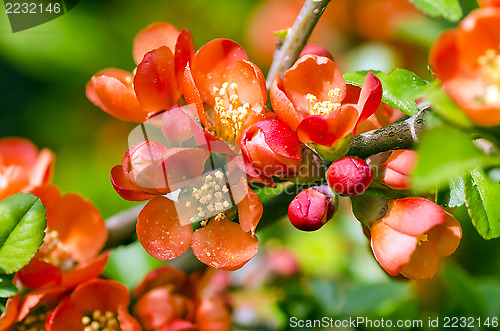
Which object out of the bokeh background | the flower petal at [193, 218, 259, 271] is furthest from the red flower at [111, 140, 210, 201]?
the bokeh background

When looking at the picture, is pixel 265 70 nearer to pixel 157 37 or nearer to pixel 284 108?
pixel 157 37

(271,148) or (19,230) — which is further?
(19,230)

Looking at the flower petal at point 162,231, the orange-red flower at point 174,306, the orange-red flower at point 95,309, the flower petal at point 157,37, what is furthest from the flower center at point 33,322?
the flower petal at point 157,37

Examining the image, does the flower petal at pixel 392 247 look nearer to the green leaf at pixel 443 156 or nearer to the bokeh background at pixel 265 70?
the green leaf at pixel 443 156

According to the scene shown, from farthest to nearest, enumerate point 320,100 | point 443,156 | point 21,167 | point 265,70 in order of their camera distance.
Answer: point 265,70 < point 21,167 < point 320,100 < point 443,156

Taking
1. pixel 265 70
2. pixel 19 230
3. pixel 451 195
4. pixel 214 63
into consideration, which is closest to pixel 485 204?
pixel 451 195

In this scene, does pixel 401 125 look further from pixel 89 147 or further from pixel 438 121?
pixel 89 147

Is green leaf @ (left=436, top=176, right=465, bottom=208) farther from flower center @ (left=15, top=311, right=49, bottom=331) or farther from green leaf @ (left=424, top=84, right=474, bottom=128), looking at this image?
flower center @ (left=15, top=311, right=49, bottom=331)
